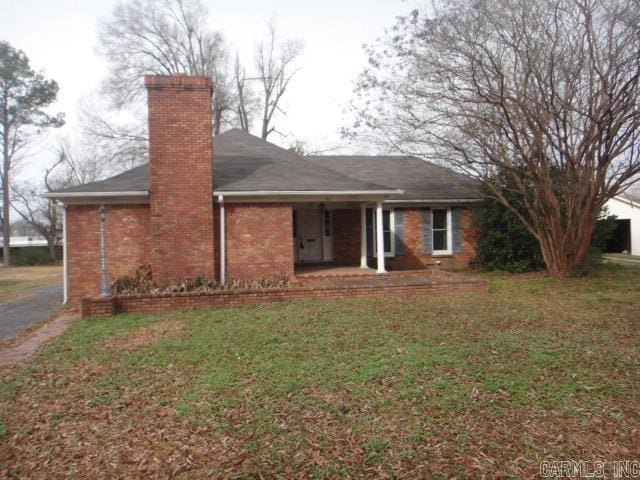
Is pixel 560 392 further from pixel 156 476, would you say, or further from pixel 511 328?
pixel 156 476

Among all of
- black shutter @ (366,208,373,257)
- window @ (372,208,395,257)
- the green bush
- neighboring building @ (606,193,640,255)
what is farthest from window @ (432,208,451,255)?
neighboring building @ (606,193,640,255)

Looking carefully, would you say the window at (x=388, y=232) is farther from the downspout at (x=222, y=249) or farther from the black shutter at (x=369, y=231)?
the downspout at (x=222, y=249)

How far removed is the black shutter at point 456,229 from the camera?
14.5m

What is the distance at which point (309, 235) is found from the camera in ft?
46.5

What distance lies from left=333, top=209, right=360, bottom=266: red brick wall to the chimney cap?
6315 millimetres

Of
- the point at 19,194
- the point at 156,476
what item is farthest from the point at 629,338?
the point at 19,194

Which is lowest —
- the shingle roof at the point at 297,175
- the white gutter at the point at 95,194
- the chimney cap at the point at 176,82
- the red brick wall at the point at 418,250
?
the red brick wall at the point at 418,250

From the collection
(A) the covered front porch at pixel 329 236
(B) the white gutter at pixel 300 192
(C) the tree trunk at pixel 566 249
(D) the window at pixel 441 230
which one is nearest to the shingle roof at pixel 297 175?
(B) the white gutter at pixel 300 192

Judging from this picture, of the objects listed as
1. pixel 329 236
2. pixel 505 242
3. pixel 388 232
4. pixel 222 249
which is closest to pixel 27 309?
pixel 222 249

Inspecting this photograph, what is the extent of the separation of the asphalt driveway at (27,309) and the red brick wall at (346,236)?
28.1ft

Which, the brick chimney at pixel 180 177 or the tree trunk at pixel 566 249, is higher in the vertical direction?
the brick chimney at pixel 180 177

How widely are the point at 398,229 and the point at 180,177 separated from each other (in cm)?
796

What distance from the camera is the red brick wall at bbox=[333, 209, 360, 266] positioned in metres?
14.1

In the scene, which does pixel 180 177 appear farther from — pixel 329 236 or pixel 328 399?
pixel 328 399
